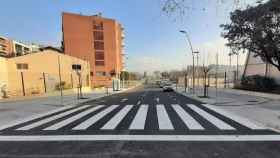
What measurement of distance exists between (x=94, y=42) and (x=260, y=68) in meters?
58.2

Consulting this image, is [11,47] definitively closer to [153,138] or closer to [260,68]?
[260,68]

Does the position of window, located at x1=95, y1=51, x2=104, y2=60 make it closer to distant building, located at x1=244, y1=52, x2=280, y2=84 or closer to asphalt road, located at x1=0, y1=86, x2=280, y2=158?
distant building, located at x1=244, y1=52, x2=280, y2=84

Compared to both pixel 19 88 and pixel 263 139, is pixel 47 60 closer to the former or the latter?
pixel 19 88

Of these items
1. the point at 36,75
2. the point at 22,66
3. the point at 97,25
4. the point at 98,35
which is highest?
the point at 97,25

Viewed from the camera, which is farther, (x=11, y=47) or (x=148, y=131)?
(x=11, y=47)

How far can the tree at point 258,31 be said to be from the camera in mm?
28484

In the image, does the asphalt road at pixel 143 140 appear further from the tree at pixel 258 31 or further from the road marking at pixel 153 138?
the tree at pixel 258 31

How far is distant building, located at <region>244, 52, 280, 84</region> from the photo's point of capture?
1349 inches

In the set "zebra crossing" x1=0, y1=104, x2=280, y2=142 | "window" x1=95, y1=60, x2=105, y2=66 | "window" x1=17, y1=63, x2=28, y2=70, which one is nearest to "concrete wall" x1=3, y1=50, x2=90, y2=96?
"window" x1=17, y1=63, x2=28, y2=70

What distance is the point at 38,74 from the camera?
96.7 feet

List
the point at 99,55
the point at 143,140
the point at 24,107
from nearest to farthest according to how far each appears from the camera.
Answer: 1. the point at 143,140
2. the point at 24,107
3. the point at 99,55

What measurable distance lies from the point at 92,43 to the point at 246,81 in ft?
188

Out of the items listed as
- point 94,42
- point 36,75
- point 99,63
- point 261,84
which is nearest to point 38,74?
point 36,75

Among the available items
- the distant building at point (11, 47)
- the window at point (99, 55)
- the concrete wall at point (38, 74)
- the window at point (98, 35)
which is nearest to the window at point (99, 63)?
the window at point (99, 55)
